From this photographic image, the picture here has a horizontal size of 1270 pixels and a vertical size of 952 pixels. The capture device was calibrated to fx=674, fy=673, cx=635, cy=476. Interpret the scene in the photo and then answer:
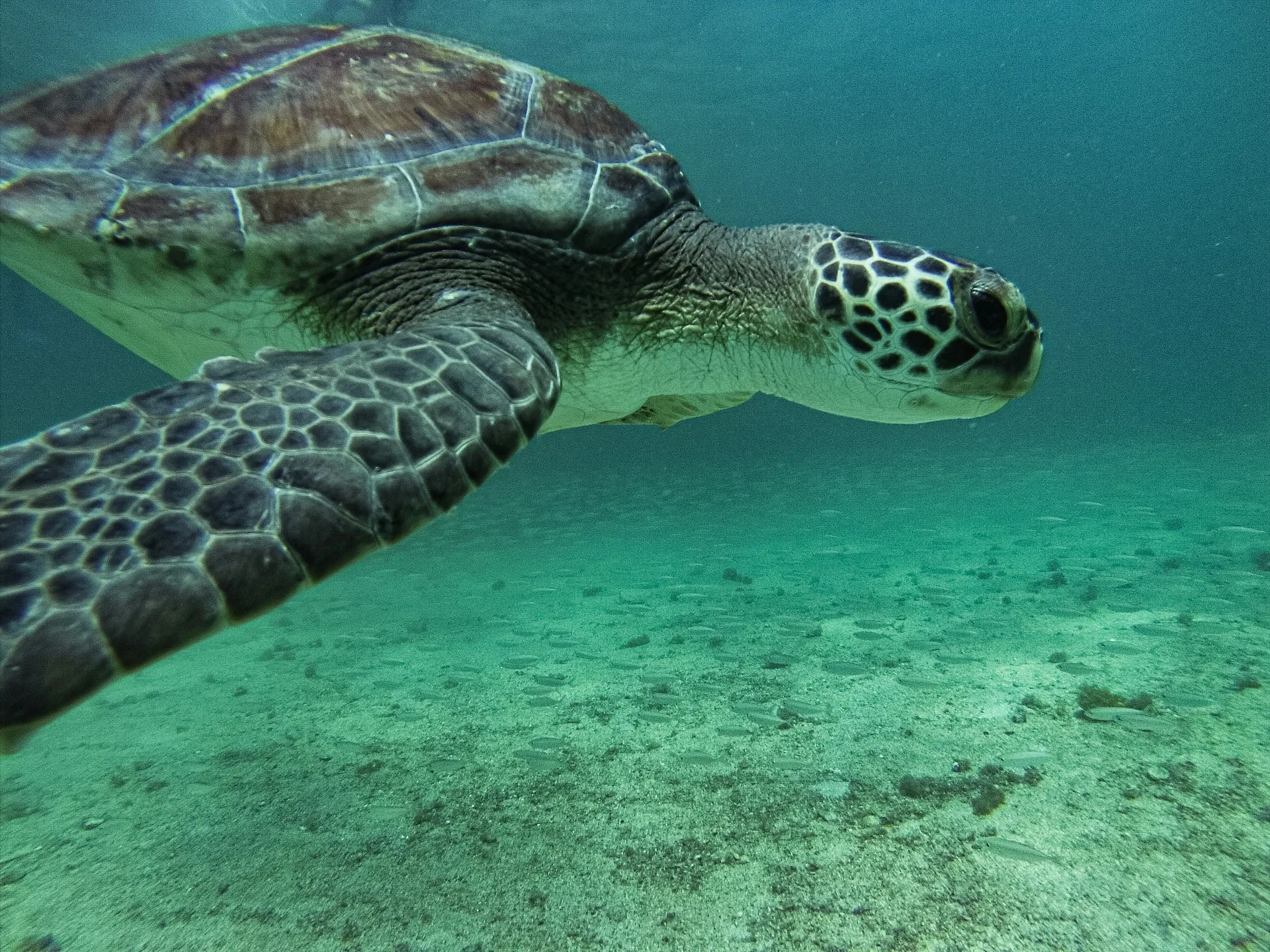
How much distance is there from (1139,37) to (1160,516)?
48.0m

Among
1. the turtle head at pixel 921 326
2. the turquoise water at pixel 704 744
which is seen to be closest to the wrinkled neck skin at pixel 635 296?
the turtle head at pixel 921 326

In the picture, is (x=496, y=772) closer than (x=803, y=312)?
No

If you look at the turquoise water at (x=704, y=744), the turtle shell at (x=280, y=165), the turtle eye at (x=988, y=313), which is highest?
the turtle shell at (x=280, y=165)

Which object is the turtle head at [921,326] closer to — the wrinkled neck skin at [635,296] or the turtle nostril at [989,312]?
the turtle nostril at [989,312]

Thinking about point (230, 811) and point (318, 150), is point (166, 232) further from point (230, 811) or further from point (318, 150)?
point (230, 811)

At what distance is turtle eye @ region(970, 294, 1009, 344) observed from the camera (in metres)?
2.51

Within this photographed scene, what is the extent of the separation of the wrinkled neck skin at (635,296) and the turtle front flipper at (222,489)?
2.09 ft

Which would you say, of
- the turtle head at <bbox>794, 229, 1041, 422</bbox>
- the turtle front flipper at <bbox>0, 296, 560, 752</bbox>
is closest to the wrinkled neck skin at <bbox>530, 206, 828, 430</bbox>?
the turtle head at <bbox>794, 229, 1041, 422</bbox>

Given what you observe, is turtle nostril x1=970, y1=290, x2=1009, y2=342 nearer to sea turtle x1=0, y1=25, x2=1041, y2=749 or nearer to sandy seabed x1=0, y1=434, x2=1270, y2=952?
sea turtle x1=0, y1=25, x2=1041, y2=749

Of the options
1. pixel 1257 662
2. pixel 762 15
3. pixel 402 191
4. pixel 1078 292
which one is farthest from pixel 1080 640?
pixel 1078 292

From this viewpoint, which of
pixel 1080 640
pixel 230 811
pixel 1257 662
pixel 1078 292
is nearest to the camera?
pixel 230 811

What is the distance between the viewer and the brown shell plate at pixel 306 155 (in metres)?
2.36

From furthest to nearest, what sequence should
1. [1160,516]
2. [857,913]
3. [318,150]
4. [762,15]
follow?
[762,15], [1160,516], [318,150], [857,913]

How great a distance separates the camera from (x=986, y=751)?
2.89 m
